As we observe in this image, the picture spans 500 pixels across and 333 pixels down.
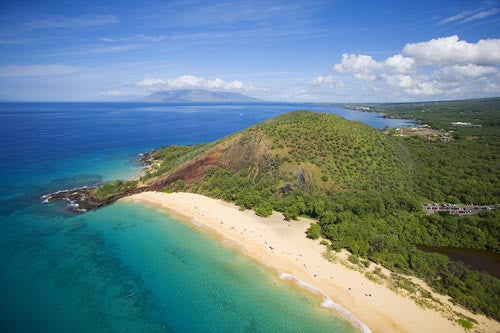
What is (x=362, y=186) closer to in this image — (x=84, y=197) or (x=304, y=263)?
(x=304, y=263)

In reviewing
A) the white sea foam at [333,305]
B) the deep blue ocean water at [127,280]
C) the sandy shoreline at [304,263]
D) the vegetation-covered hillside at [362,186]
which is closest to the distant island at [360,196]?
the vegetation-covered hillside at [362,186]

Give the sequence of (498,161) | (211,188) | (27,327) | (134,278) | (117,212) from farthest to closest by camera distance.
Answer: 1. (498,161)
2. (211,188)
3. (117,212)
4. (134,278)
5. (27,327)

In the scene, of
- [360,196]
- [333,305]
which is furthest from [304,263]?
[360,196]

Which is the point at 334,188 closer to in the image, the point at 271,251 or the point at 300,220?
the point at 300,220

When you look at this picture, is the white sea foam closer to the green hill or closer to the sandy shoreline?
the sandy shoreline

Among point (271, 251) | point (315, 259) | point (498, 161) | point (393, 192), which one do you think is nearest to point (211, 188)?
point (271, 251)

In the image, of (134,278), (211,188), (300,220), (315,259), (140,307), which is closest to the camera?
(140,307)

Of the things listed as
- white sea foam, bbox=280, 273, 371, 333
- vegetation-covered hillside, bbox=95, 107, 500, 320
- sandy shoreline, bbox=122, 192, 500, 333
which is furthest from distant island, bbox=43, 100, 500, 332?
white sea foam, bbox=280, 273, 371, 333
